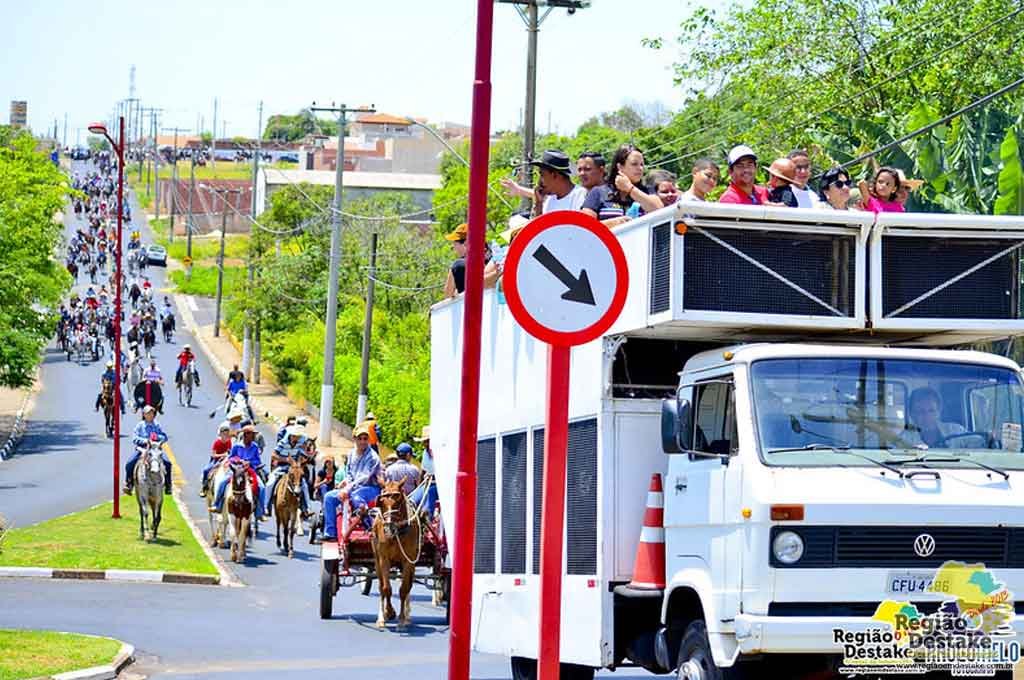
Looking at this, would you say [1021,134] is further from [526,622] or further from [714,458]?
[714,458]

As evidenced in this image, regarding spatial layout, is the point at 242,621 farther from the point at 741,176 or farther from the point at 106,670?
the point at 741,176

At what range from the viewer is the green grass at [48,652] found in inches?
640

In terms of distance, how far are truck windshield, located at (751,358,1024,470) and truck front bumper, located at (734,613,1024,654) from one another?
2.85 ft

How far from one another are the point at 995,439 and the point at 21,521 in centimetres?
2924

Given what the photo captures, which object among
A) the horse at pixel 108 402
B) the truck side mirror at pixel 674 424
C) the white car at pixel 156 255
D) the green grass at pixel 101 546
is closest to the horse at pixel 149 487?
the green grass at pixel 101 546

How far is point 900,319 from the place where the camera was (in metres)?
11.5

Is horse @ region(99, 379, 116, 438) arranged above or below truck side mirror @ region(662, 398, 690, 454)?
above

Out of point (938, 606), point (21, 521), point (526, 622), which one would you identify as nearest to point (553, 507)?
point (938, 606)

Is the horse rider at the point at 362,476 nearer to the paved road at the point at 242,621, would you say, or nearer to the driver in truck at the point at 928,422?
the paved road at the point at 242,621

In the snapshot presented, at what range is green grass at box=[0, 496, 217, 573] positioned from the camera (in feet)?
94.2

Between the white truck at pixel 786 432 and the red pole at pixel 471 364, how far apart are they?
1243 mm

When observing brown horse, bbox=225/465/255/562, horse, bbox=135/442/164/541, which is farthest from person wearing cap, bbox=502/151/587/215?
horse, bbox=135/442/164/541

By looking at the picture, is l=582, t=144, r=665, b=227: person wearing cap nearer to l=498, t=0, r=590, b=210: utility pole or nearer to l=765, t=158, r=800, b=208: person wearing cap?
l=765, t=158, r=800, b=208: person wearing cap

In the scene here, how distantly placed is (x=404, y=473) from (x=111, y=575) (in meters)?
6.44
